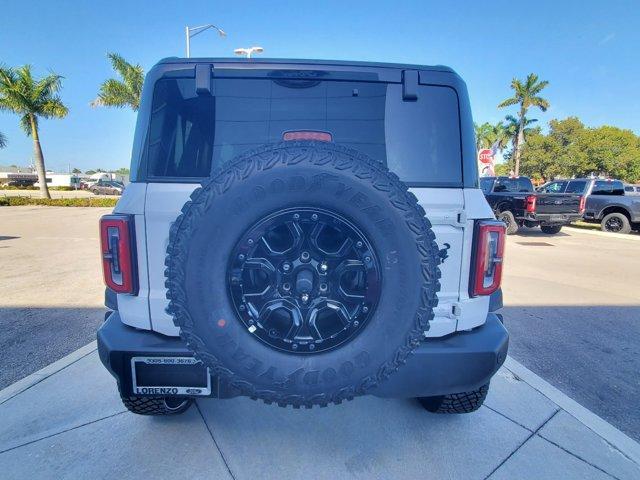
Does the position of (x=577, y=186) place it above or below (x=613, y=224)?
above

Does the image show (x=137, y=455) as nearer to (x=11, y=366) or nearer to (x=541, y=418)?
(x=11, y=366)

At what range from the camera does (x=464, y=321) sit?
6.24 ft

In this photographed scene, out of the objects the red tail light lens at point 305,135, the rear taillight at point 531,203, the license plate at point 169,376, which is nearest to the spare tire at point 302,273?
the license plate at point 169,376

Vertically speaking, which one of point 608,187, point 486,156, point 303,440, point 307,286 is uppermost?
point 486,156

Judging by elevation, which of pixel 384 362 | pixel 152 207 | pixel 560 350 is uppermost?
pixel 152 207

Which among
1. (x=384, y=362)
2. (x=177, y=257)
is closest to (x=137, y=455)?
(x=177, y=257)

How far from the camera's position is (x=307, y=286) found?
1.56 metres

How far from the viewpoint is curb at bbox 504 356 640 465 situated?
2.20 metres

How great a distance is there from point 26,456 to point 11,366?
1452 millimetres

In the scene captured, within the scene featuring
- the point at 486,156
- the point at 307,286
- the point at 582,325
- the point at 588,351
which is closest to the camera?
the point at 307,286

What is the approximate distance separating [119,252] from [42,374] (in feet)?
6.58

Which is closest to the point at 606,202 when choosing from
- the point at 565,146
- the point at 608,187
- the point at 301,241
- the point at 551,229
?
the point at 608,187

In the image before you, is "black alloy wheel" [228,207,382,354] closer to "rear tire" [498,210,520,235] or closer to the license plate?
the license plate

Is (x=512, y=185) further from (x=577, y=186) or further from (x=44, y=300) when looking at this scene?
(x=44, y=300)
